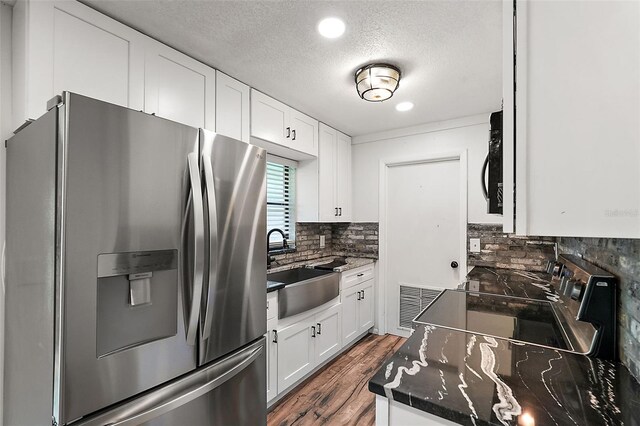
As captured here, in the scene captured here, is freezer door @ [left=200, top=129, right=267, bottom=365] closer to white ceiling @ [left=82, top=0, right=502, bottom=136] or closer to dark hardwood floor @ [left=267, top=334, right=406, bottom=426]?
white ceiling @ [left=82, top=0, right=502, bottom=136]

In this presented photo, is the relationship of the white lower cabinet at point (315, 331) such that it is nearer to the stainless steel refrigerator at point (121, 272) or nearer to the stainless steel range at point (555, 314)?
the stainless steel refrigerator at point (121, 272)

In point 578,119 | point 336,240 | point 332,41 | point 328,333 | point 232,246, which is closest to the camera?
point 578,119

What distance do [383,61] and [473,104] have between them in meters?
1.21

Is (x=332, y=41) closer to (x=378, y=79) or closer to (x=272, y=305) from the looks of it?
(x=378, y=79)

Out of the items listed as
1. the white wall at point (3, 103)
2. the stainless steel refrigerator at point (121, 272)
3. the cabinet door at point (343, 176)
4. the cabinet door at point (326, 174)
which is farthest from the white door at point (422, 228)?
the white wall at point (3, 103)

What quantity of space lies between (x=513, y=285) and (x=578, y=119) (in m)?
1.70

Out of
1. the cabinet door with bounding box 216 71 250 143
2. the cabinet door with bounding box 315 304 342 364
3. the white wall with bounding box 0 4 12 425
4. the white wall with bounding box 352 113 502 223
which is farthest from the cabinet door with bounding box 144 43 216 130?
the white wall with bounding box 352 113 502 223

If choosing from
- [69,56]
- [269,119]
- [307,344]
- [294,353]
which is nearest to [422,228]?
[307,344]

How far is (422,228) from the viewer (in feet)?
10.8

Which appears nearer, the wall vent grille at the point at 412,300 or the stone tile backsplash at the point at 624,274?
the stone tile backsplash at the point at 624,274

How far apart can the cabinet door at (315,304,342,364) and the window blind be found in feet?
2.81

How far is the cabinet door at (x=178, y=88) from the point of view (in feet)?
5.29

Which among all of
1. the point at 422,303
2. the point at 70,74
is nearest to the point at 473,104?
the point at 422,303

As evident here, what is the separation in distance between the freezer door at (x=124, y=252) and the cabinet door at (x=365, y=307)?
225 centimetres
